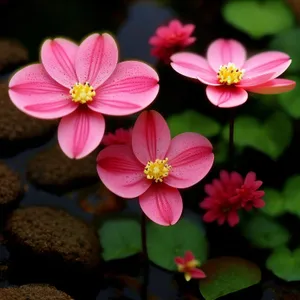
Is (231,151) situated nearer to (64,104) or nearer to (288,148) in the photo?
(288,148)

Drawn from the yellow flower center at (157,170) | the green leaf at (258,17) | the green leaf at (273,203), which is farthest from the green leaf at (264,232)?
the green leaf at (258,17)

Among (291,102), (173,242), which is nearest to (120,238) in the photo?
(173,242)

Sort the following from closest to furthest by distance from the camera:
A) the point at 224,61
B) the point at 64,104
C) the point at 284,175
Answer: the point at 64,104
the point at 224,61
the point at 284,175

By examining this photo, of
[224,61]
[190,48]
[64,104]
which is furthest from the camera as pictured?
[190,48]

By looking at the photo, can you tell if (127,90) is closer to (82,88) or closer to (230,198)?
(82,88)

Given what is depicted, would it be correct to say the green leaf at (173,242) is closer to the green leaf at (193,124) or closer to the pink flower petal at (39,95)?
the green leaf at (193,124)

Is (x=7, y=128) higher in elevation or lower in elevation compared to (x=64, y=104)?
lower

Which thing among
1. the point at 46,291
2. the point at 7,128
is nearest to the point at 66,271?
the point at 46,291
